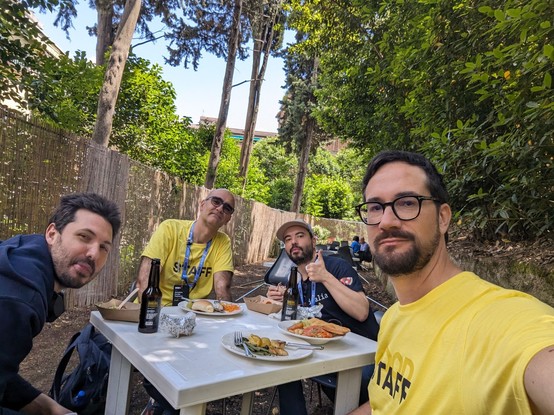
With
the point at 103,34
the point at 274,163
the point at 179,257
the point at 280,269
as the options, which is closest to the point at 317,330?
the point at 179,257

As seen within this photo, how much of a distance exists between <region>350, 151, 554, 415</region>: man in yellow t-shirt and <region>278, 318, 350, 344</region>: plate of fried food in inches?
15.1

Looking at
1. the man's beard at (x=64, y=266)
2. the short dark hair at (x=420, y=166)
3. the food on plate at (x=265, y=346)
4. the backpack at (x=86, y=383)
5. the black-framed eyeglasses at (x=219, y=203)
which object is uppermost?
the short dark hair at (x=420, y=166)

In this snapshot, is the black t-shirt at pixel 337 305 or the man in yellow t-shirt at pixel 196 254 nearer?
the black t-shirt at pixel 337 305

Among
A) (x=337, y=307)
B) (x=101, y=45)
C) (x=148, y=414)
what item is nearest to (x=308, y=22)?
(x=101, y=45)

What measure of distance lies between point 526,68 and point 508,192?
1136 millimetres

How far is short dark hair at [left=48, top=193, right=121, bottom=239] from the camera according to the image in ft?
5.80

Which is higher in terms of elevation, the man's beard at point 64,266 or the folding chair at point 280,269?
the man's beard at point 64,266

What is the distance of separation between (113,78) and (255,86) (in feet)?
36.0

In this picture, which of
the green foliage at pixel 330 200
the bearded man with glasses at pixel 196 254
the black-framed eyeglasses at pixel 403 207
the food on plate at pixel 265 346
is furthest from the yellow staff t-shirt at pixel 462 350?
the green foliage at pixel 330 200

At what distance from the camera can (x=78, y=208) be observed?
5.90ft

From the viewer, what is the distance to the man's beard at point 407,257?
4.49ft

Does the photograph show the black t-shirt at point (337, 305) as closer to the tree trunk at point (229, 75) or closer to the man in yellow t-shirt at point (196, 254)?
the man in yellow t-shirt at point (196, 254)

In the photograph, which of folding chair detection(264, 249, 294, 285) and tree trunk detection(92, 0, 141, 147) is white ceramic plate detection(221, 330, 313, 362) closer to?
folding chair detection(264, 249, 294, 285)

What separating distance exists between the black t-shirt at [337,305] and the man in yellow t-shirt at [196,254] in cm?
89
